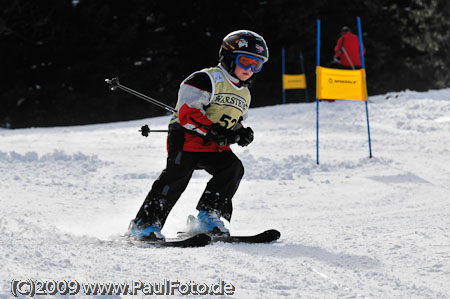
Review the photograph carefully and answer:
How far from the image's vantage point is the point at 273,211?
5.59 m

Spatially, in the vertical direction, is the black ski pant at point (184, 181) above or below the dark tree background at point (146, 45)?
below

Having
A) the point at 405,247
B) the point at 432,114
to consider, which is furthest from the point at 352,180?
the point at 432,114

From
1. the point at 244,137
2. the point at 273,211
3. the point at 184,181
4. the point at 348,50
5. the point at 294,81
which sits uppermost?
the point at 348,50

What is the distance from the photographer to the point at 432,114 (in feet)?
40.2

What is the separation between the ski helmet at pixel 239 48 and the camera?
4285mm

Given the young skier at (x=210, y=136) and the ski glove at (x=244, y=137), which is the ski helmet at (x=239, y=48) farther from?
the ski glove at (x=244, y=137)

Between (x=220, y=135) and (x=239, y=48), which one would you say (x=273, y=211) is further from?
(x=239, y=48)

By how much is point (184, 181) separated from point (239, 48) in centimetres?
102

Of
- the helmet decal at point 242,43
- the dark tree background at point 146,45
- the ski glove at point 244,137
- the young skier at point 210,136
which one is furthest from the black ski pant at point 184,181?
the dark tree background at point 146,45

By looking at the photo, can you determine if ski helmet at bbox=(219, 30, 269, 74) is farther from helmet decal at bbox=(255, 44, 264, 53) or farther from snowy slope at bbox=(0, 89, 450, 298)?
snowy slope at bbox=(0, 89, 450, 298)

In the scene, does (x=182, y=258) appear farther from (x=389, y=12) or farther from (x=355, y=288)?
(x=389, y=12)

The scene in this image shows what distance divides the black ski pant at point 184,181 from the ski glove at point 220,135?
24 cm

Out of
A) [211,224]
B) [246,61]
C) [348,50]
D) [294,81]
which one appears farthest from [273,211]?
[294,81]

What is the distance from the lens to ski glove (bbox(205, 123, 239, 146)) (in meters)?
4.13
